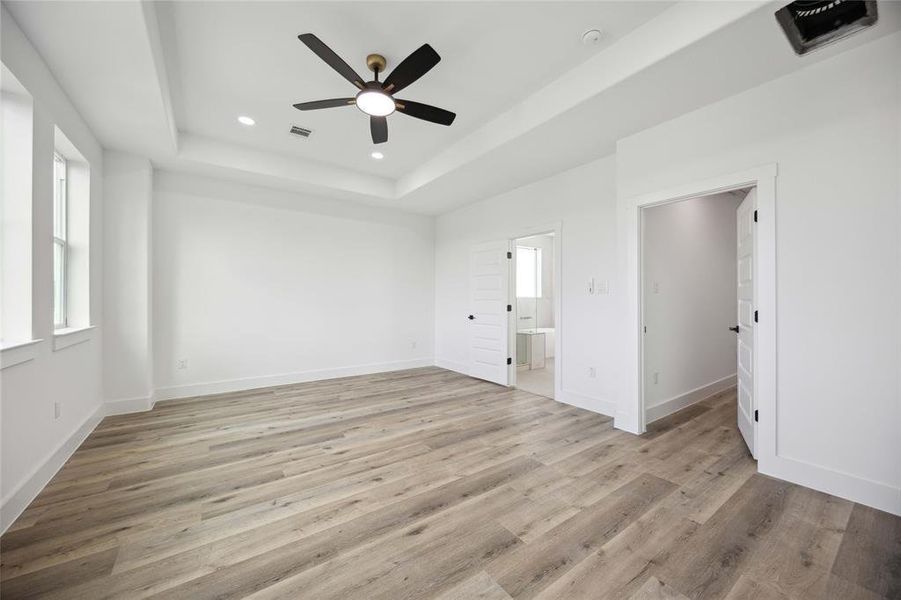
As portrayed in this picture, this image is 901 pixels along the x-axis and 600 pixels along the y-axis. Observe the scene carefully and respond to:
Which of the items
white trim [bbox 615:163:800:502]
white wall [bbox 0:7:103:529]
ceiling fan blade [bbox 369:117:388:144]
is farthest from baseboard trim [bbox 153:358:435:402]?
white trim [bbox 615:163:800:502]

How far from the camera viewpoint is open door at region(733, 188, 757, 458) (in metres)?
2.77

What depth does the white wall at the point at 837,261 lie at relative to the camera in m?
2.06

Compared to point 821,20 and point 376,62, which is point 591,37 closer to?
point 821,20

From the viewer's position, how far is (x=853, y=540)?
184cm

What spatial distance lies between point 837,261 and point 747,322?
2.80 ft

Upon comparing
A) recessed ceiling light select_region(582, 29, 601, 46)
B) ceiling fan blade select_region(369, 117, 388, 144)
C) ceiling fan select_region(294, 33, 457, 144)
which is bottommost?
ceiling fan blade select_region(369, 117, 388, 144)

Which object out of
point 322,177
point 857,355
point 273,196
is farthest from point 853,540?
point 273,196

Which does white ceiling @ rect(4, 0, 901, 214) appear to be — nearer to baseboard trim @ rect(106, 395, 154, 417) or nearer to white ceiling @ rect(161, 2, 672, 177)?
white ceiling @ rect(161, 2, 672, 177)

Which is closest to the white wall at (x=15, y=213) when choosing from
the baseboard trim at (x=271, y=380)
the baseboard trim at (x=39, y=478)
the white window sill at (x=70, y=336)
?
the white window sill at (x=70, y=336)

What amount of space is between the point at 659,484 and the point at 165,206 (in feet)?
19.1

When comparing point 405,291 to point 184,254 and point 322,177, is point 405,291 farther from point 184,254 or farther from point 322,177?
point 184,254

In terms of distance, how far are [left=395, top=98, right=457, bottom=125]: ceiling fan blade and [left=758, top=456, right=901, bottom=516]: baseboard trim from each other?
344 cm

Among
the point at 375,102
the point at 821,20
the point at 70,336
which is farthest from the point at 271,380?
the point at 821,20

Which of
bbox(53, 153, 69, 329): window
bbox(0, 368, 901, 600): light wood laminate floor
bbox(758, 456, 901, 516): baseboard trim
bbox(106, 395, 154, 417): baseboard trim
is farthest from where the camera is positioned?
bbox(106, 395, 154, 417): baseboard trim
